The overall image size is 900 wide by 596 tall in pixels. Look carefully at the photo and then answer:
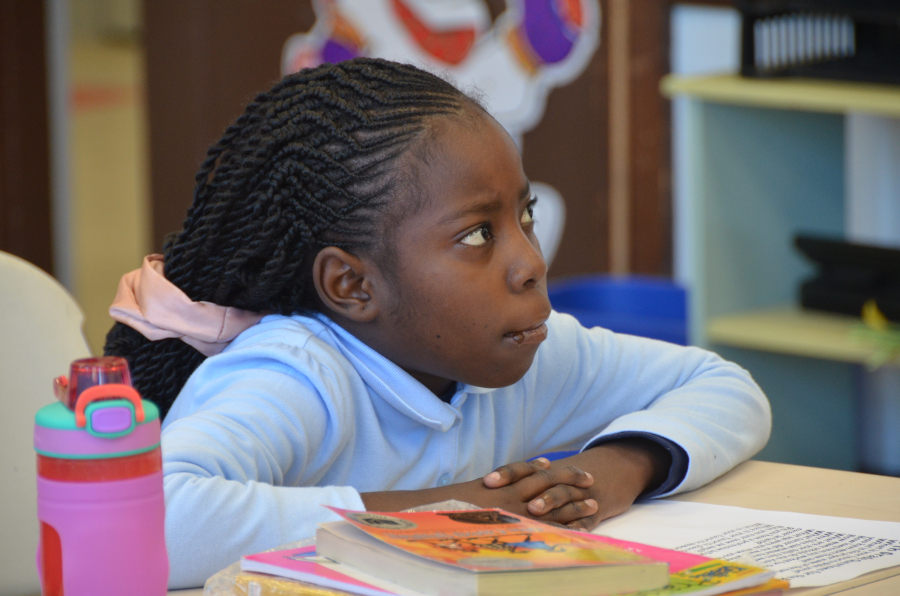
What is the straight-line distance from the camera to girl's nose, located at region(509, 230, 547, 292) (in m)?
0.91

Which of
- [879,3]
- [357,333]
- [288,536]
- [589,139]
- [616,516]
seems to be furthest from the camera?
[589,139]

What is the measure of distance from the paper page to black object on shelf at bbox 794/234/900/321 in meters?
1.36

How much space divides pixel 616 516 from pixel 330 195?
371mm

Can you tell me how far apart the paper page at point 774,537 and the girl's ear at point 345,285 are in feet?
0.94

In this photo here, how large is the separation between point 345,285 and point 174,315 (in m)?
0.16

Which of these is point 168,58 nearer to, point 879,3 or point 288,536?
point 879,3

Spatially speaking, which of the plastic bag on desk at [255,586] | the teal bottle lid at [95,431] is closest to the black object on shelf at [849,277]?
the plastic bag on desk at [255,586]

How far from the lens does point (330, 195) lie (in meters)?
0.92

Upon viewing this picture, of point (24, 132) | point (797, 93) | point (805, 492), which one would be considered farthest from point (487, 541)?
point (24, 132)

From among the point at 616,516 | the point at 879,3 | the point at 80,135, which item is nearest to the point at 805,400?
the point at 879,3

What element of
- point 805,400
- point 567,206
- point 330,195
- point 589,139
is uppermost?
point 330,195

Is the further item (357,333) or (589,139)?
(589,139)

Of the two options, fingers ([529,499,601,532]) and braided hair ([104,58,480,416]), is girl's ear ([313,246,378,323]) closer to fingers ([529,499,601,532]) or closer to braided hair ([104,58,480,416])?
braided hair ([104,58,480,416])

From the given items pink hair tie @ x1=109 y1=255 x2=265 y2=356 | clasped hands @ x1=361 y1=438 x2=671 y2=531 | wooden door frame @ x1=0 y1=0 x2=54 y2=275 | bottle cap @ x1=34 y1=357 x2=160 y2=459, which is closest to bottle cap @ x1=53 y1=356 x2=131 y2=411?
bottle cap @ x1=34 y1=357 x2=160 y2=459
